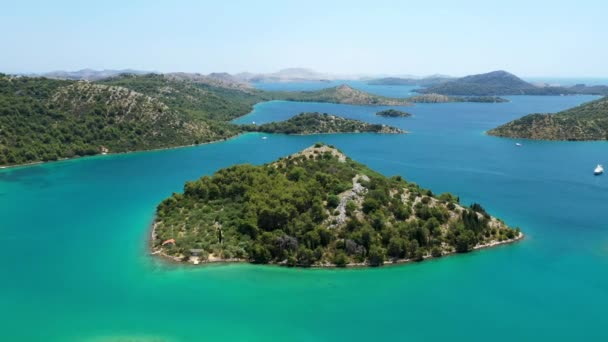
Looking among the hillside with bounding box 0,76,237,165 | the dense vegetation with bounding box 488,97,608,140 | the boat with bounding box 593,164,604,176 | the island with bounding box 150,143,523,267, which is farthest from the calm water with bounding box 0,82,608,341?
the dense vegetation with bounding box 488,97,608,140

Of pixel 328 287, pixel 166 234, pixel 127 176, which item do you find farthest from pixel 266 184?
pixel 127 176

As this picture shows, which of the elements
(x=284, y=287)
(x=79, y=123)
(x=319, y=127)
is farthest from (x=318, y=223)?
(x=319, y=127)

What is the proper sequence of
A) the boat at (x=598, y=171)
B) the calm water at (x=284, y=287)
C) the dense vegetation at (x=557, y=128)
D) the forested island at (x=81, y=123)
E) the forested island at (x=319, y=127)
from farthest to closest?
1. the forested island at (x=319, y=127)
2. the dense vegetation at (x=557, y=128)
3. the forested island at (x=81, y=123)
4. the boat at (x=598, y=171)
5. the calm water at (x=284, y=287)

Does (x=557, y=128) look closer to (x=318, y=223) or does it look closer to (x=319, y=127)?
(x=319, y=127)

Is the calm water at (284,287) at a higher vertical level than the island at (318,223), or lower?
lower

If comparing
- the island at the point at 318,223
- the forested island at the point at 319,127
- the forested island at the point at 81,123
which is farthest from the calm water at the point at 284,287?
the forested island at the point at 319,127

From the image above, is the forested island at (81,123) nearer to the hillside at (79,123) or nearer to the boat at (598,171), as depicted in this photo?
the hillside at (79,123)
